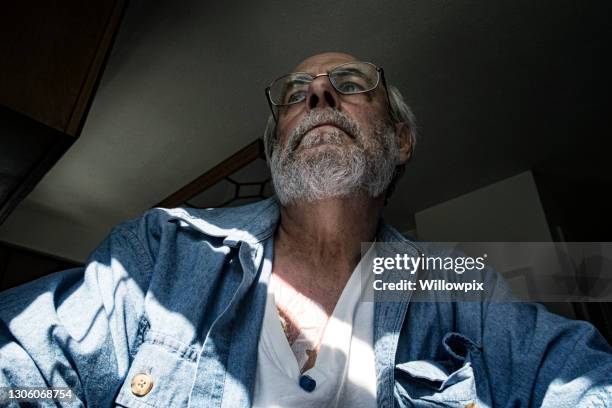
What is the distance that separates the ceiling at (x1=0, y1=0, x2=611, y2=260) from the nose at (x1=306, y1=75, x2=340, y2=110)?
75cm

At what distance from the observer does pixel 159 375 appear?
0.57 m

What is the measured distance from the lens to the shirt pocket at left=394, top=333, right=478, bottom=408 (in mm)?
650

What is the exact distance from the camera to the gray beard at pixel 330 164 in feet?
3.07

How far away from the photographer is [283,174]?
998 mm

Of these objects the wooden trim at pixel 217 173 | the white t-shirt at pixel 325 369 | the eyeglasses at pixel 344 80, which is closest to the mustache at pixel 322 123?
the eyeglasses at pixel 344 80

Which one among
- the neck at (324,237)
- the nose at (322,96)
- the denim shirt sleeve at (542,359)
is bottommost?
the denim shirt sleeve at (542,359)

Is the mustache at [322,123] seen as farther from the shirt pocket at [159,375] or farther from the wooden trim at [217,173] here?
the wooden trim at [217,173]

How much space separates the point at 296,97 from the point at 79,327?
84 centimetres

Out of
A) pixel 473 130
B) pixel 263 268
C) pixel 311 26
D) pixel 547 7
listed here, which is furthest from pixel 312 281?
pixel 473 130

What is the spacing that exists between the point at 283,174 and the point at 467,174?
2.23 meters

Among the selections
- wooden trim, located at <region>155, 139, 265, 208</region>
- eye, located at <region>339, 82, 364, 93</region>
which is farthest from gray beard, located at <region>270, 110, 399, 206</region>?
wooden trim, located at <region>155, 139, 265, 208</region>

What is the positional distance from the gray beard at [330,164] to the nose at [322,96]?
0.04 metres

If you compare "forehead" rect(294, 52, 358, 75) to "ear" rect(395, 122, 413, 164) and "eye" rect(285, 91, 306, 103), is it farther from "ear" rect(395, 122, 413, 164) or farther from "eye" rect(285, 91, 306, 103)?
"ear" rect(395, 122, 413, 164)

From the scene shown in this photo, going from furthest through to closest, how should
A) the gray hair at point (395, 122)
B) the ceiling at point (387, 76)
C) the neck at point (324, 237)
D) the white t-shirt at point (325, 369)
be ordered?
the ceiling at point (387, 76) < the gray hair at point (395, 122) < the neck at point (324, 237) < the white t-shirt at point (325, 369)
